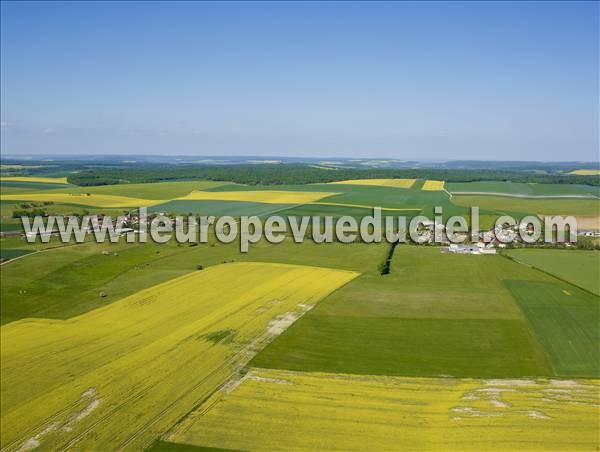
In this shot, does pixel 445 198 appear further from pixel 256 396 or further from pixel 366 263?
pixel 256 396

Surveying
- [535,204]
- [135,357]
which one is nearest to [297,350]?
[135,357]

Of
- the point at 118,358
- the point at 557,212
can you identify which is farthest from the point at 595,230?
the point at 118,358

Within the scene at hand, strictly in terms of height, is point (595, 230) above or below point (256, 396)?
above

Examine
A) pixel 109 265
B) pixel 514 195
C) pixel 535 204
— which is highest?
pixel 514 195

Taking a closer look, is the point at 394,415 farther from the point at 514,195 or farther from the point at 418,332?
the point at 514,195

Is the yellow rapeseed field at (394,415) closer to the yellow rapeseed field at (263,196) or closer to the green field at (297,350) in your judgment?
the green field at (297,350)

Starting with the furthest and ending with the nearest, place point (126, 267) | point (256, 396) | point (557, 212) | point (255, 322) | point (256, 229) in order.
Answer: point (557, 212) → point (256, 229) → point (126, 267) → point (255, 322) → point (256, 396)
